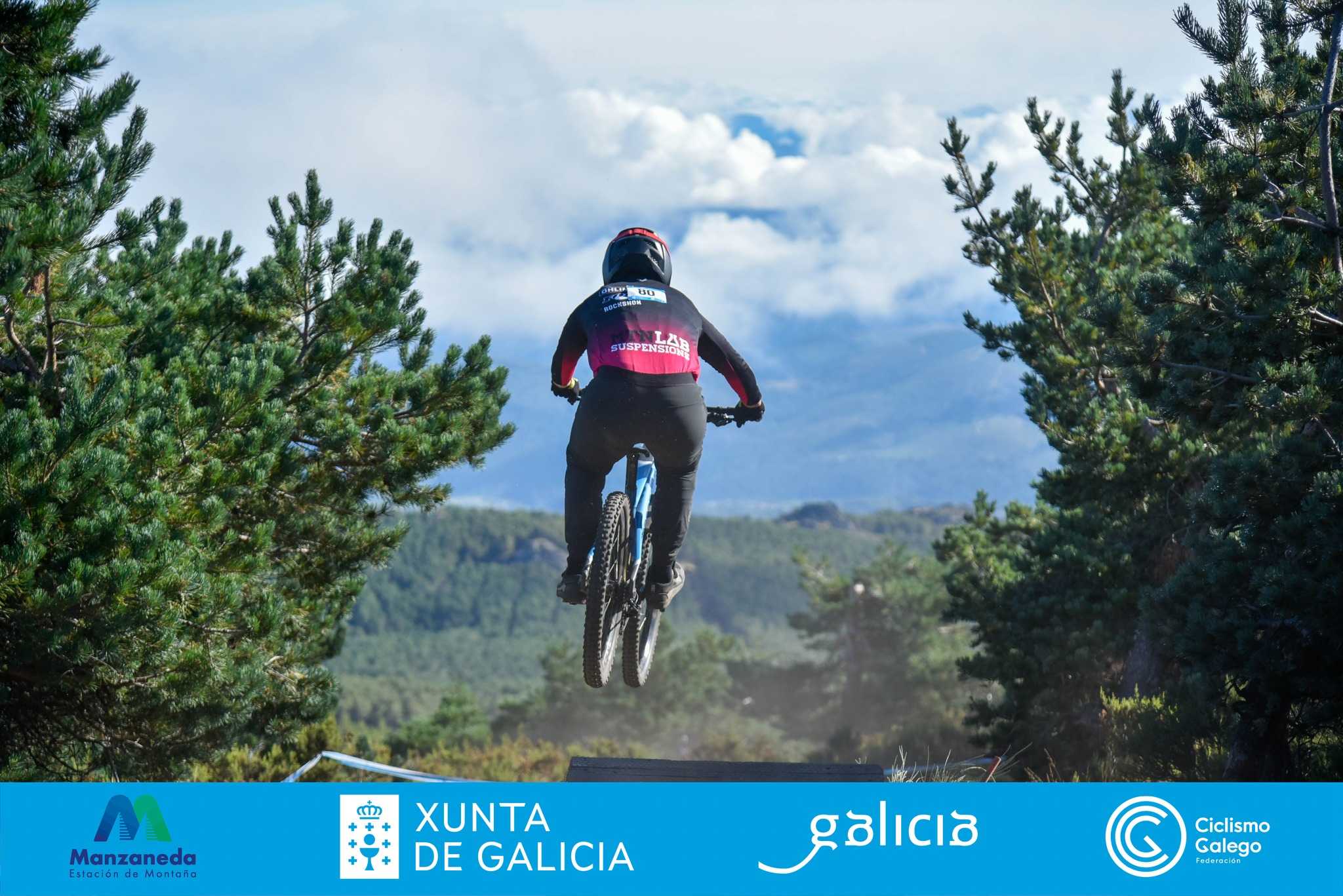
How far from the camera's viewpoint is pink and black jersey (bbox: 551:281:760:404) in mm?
7602

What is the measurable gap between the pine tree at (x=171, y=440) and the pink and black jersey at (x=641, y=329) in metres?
4.34

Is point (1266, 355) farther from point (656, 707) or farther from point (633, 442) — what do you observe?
point (656, 707)

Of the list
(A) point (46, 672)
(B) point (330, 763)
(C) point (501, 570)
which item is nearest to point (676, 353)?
(A) point (46, 672)

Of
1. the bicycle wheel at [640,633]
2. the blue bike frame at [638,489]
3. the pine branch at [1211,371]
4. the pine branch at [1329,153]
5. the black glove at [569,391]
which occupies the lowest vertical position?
the bicycle wheel at [640,633]

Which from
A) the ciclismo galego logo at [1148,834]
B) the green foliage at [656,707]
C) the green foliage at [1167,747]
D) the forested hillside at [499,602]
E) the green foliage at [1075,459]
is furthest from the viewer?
the forested hillside at [499,602]

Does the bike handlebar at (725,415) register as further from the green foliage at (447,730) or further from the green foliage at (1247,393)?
the green foliage at (447,730)

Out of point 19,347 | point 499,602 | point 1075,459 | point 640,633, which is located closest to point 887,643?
point 1075,459

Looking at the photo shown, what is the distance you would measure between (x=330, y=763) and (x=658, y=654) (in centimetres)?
4712

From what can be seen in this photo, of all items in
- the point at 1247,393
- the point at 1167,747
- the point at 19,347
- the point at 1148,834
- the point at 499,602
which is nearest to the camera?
the point at 1148,834

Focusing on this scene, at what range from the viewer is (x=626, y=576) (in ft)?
26.9

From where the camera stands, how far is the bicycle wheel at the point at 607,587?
25.6 feet

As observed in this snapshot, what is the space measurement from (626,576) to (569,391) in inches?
50.3

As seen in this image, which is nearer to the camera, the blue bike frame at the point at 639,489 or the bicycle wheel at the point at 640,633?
the blue bike frame at the point at 639,489

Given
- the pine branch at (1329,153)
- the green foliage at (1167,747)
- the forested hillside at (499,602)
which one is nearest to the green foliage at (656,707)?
the green foliage at (1167,747)
